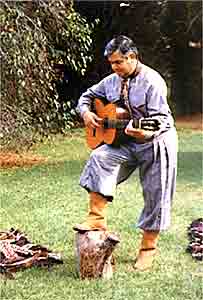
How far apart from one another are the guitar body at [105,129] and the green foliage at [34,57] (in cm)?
488

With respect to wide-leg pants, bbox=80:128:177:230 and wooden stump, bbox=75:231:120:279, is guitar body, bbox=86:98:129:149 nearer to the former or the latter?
wide-leg pants, bbox=80:128:177:230

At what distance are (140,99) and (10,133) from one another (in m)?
5.33

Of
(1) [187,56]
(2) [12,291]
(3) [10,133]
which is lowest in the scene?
(2) [12,291]

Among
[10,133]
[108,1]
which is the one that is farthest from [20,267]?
[108,1]

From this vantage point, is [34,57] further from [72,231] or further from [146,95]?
[146,95]

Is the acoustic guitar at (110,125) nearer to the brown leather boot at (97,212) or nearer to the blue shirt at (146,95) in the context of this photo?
the blue shirt at (146,95)

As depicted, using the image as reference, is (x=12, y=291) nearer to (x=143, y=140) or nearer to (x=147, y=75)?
(x=143, y=140)

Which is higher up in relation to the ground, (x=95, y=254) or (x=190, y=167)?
(x=190, y=167)

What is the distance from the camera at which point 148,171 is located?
4.90m

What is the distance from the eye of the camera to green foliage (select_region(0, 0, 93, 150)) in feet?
32.4

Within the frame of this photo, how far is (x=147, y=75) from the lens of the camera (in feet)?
15.9

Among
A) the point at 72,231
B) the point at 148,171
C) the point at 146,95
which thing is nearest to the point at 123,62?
the point at 146,95

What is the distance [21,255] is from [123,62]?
139 centimetres

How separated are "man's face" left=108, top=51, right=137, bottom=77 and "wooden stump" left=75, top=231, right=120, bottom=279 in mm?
1042
